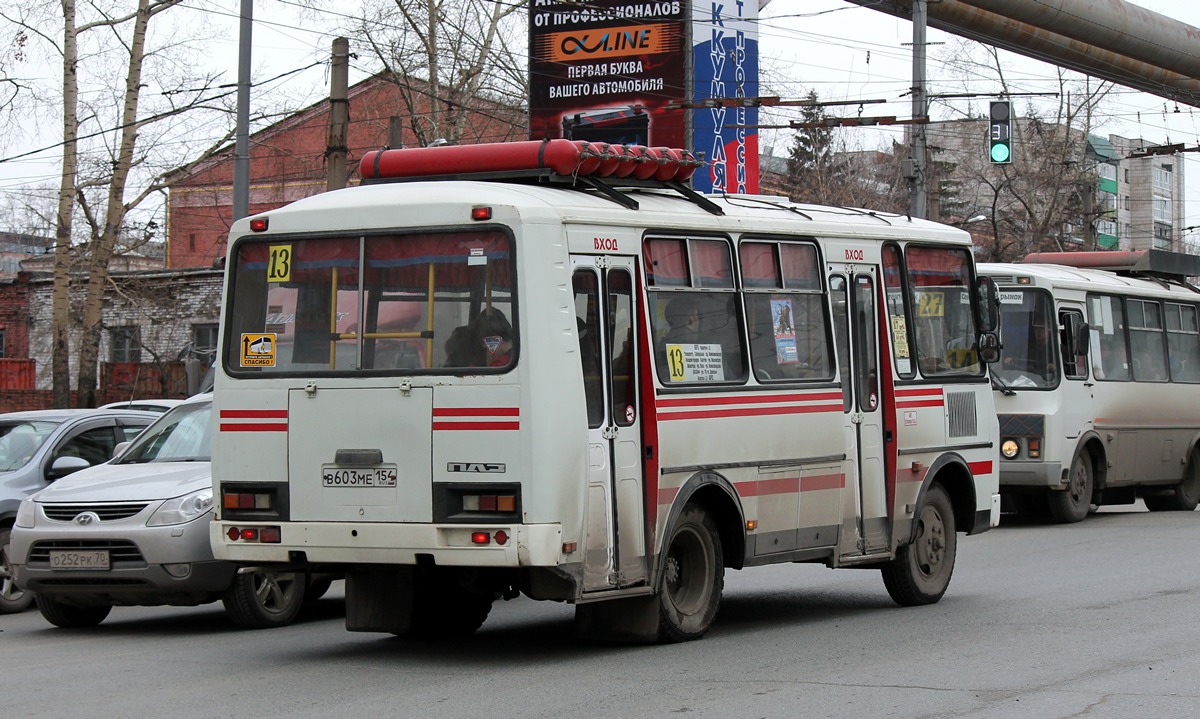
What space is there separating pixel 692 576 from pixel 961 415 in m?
3.60

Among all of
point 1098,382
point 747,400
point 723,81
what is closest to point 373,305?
point 747,400

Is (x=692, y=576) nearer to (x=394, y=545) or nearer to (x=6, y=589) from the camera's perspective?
(x=394, y=545)

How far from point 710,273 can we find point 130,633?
521 centimetres

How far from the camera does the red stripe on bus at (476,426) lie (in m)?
9.09

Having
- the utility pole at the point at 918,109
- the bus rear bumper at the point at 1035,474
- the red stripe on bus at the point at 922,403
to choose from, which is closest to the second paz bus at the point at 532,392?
the red stripe on bus at the point at 922,403

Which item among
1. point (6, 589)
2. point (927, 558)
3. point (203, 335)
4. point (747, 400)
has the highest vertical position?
point (203, 335)

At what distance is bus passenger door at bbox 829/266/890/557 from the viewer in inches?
465

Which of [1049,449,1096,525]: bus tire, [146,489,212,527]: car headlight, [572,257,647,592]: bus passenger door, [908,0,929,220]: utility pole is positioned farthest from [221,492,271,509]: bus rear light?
[908,0,929,220]: utility pole

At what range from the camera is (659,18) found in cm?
2902

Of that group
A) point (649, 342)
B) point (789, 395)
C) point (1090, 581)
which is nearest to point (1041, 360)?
point (1090, 581)

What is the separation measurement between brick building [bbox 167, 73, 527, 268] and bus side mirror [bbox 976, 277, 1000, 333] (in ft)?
73.6

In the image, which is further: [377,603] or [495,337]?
[377,603]

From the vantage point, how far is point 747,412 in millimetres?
10758

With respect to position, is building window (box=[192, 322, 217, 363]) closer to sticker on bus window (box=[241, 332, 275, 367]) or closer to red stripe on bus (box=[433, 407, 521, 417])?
sticker on bus window (box=[241, 332, 275, 367])
